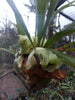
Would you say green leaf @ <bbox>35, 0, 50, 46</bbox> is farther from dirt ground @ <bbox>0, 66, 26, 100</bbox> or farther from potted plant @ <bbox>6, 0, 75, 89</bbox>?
dirt ground @ <bbox>0, 66, 26, 100</bbox>

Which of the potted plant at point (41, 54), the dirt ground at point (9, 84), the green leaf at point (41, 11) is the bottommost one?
the dirt ground at point (9, 84)

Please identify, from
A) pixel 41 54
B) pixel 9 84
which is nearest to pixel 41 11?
pixel 41 54

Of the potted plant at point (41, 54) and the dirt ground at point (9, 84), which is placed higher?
the potted plant at point (41, 54)

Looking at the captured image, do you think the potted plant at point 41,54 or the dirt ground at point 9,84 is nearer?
the potted plant at point 41,54

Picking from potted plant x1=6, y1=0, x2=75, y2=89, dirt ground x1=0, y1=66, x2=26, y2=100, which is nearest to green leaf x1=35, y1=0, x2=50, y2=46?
potted plant x1=6, y1=0, x2=75, y2=89

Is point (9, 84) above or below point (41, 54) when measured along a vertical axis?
below

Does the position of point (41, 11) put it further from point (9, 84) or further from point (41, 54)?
point (9, 84)

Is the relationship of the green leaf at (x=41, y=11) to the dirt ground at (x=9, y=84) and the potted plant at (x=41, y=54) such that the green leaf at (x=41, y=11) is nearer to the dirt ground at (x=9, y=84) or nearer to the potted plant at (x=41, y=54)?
the potted plant at (x=41, y=54)

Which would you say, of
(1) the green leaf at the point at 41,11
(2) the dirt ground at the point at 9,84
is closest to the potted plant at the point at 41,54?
(1) the green leaf at the point at 41,11

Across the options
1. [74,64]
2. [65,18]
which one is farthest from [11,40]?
[74,64]

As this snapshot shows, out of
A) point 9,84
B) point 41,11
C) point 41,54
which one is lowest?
point 9,84

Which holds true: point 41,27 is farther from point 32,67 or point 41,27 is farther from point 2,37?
point 2,37
